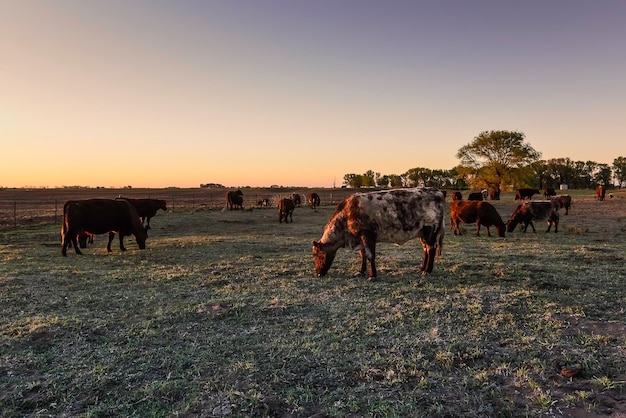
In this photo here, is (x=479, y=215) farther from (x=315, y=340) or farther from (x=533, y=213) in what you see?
(x=315, y=340)

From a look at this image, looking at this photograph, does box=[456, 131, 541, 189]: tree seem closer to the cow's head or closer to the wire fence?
the wire fence

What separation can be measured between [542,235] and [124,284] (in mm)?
17333

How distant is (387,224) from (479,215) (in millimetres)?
10397

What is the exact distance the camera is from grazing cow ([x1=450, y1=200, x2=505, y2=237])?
17.5 meters

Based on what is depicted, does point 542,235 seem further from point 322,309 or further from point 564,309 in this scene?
point 322,309

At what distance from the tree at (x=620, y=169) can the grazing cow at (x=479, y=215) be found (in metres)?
113

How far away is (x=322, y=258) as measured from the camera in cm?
938

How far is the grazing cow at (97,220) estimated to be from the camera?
13102mm

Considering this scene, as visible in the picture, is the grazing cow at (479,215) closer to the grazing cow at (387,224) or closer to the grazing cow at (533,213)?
the grazing cow at (533,213)

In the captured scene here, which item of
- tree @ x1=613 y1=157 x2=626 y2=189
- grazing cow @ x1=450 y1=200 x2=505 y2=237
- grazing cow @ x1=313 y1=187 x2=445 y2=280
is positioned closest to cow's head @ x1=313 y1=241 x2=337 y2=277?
grazing cow @ x1=313 y1=187 x2=445 y2=280

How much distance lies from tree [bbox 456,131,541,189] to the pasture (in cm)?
5416

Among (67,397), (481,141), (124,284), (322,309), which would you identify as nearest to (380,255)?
(322,309)

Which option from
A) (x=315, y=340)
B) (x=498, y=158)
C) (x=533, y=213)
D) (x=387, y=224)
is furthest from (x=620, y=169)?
(x=315, y=340)

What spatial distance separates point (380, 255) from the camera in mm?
12156
